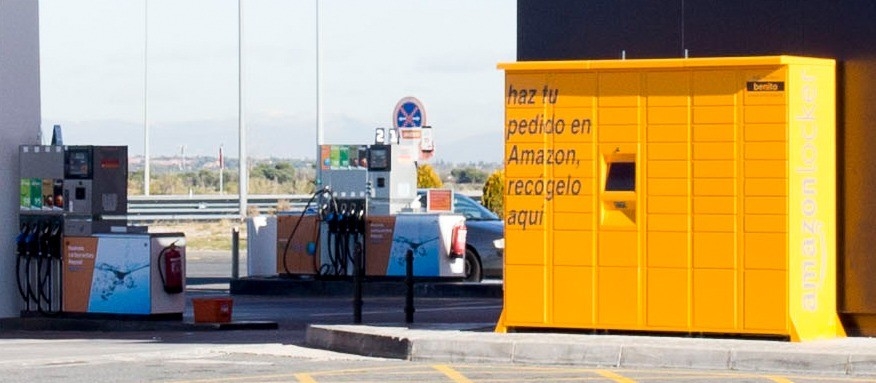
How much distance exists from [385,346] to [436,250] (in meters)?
10.4

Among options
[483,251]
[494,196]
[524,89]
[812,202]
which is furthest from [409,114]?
[812,202]

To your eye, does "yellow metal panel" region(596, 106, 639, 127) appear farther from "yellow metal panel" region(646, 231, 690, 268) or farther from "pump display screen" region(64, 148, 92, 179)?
"pump display screen" region(64, 148, 92, 179)

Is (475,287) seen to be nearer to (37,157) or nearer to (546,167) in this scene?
(37,157)

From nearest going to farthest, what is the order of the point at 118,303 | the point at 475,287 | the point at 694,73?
the point at 694,73, the point at 118,303, the point at 475,287

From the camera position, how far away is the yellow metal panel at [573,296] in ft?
51.8

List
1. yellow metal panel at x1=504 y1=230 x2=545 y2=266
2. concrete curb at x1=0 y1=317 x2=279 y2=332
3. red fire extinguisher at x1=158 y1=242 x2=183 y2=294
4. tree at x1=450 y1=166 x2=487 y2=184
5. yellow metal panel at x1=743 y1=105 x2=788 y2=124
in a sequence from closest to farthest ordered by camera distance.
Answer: yellow metal panel at x1=743 y1=105 x2=788 y2=124
yellow metal panel at x1=504 y1=230 x2=545 y2=266
concrete curb at x1=0 y1=317 x2=279 y2=332
red fire extinguisher at x1=158 y1=242 x2=183 y2=294
tree at x1=450 y1=166 x2=487 y2=184

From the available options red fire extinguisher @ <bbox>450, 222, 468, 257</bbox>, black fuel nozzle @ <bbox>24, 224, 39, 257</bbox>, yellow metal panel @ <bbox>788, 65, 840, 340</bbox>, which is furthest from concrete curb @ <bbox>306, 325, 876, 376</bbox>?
red fire extinguisher @ <bbox>450, 222, 468, 257</bbox>

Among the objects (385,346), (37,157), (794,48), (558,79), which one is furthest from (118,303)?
(794,48)

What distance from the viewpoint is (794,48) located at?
15.7m

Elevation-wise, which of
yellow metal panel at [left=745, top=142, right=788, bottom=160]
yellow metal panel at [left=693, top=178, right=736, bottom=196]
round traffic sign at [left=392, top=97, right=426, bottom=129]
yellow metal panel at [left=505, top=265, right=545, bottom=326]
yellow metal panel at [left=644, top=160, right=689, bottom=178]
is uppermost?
round traffic sign at [left=392, top=97, right=426, bottom=129]

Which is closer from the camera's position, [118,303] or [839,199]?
[839,199]

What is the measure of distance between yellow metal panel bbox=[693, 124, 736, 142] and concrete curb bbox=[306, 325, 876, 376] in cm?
167

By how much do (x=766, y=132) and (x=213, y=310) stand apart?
7057 mm

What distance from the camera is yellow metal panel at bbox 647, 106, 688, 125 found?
1544 centimetres
